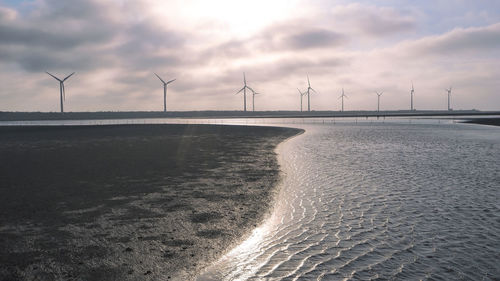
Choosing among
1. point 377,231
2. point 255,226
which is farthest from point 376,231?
point 255,226

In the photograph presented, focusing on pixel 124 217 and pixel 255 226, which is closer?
pixel 255 226

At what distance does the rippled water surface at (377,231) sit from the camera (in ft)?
24.4

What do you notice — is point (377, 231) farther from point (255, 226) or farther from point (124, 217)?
point (124, 217)

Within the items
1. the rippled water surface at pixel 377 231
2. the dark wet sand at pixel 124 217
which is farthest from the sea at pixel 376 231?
the dark wet sand at pixel 124 217

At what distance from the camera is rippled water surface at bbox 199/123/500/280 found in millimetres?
7434

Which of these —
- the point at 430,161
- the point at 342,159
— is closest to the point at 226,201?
the point at 342,159

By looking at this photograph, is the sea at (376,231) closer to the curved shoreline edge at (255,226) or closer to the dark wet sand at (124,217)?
the curved shoreline edge at (255,226)

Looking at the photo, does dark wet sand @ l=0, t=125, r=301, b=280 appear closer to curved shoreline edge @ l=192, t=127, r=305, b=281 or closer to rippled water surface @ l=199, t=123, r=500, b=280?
curved shoreline edge @ l=192, t=127, r=305, b=281

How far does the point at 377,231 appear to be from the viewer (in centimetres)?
996

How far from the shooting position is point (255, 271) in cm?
743

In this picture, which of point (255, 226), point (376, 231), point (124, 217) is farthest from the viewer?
point (124, 217)

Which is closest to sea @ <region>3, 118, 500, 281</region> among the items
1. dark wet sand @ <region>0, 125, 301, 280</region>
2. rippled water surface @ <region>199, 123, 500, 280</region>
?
rippled water surface @ <region>199, 123, 500, 280</region>

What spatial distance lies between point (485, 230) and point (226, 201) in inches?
346

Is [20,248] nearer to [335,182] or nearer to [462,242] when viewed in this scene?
[462,242]
